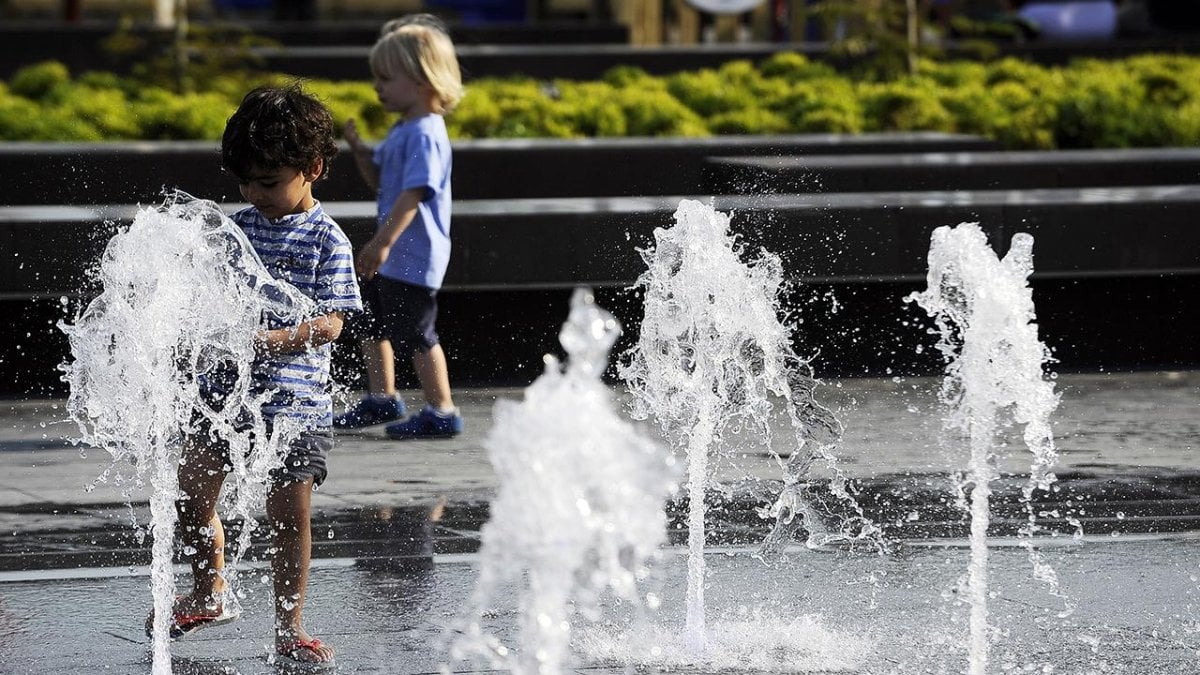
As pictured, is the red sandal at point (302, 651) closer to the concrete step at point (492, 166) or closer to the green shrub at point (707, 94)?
the concrete step at point (492, 166)

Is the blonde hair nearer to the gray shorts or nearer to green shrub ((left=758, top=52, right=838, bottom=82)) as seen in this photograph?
the gray shorts

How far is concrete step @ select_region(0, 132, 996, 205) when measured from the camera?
9930 mm

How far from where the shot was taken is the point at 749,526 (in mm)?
5988

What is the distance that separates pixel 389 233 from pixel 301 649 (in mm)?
2805

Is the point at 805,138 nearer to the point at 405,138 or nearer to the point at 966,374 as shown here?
the point at 405,138

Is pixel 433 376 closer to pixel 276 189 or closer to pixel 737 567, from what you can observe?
pixel 737 567

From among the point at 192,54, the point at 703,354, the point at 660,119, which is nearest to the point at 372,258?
the point at 703,354

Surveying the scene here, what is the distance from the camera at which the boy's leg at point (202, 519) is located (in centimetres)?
456

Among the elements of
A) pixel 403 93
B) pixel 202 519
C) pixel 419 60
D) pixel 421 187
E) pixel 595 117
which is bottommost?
pixel 202 519

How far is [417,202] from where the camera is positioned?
721cm

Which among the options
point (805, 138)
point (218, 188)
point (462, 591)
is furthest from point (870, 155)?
point (462, 591)

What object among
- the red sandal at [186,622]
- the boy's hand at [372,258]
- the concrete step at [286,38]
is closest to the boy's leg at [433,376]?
the boy's hand at [372,258]

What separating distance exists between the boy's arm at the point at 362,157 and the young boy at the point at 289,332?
3034 millimetres

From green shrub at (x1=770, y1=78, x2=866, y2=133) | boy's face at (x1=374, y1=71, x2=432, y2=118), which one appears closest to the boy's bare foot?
boy's face at (x1=374, y1=71, x2=432, y2=118)
